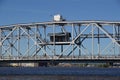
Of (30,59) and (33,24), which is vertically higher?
(33,24)

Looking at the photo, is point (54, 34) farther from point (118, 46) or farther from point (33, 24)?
point (118, 46)

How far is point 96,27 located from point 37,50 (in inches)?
761

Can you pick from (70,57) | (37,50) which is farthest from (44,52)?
(70,57)

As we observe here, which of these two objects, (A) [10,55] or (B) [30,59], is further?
(A) [10,55]

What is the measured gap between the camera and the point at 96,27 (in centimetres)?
15950

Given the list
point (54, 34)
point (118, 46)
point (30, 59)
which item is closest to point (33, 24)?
point (54, 34)

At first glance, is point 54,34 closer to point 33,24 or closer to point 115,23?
point 33,24

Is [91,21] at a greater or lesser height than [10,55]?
greater

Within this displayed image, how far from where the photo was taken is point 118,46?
155 m

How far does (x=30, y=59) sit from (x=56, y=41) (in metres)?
14.9

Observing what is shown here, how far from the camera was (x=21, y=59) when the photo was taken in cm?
15075

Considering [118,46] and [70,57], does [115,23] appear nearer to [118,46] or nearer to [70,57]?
[118,46]

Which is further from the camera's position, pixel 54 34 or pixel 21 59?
pixel 54 34

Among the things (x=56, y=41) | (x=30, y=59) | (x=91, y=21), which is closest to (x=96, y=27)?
(x=91, y=21)
